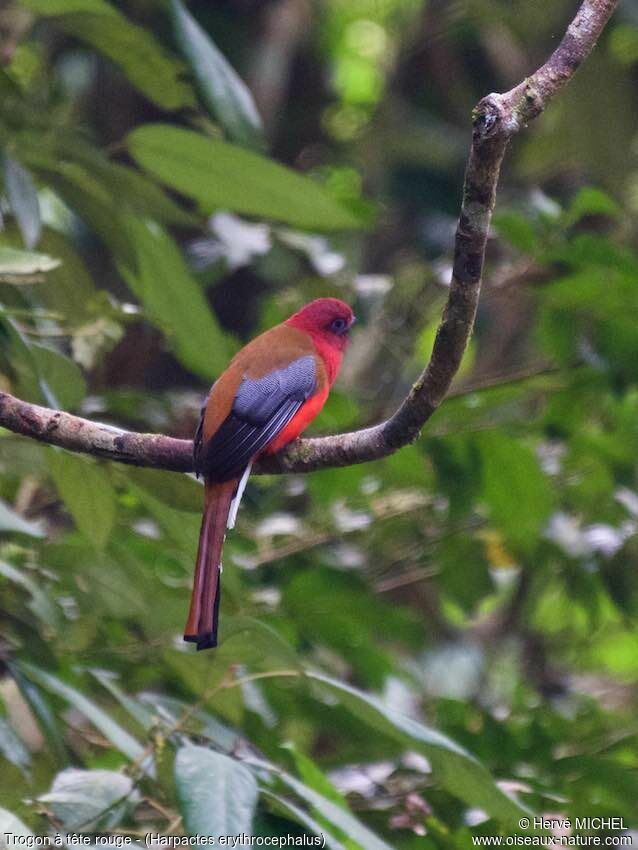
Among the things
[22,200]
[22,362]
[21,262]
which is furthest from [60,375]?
[22,200]

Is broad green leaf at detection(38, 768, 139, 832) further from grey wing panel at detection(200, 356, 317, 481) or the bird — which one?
grey wing panel at detection(200, 356, 317, 481)

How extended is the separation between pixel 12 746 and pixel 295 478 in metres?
1.99

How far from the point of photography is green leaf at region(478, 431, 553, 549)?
148 inches

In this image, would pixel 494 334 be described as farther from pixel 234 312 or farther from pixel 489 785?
pixel 489 785

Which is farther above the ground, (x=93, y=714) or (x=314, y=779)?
(x=93, y=714)

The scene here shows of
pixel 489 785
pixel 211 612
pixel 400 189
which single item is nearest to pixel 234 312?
pixel 400 189

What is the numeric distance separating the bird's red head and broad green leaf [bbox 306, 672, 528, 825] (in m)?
1.61

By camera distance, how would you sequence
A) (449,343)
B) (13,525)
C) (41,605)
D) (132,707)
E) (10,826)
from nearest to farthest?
(10,826), (449,343), (13,525), (132,707), (41,605)

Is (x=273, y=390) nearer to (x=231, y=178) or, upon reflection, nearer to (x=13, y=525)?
(x=231, y=178)

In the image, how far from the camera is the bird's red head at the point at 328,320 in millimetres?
4168

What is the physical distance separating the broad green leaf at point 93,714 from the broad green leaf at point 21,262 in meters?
0.93

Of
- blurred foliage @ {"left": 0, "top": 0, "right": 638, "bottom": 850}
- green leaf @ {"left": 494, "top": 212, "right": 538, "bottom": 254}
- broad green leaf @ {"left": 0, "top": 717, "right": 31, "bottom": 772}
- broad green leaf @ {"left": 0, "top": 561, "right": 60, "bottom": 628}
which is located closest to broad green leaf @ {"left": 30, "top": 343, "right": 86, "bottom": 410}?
blurred foliage @ {"left": 0, "top": 0, "right": 638, "bottom": 850}

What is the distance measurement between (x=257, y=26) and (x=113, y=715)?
3.58 metres

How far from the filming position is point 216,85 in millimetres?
3330
